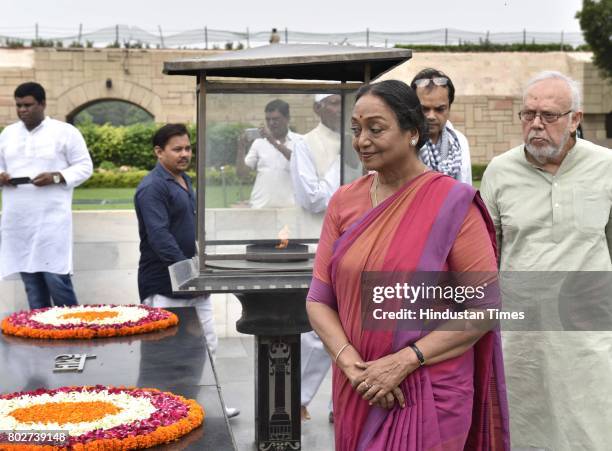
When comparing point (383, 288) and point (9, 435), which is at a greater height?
point (383, 288)

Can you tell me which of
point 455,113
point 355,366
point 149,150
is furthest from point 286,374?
point 455,113

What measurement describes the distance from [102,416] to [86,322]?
1.61 m

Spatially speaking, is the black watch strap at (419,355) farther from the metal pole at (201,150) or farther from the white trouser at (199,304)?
the white trouser at (199,304)

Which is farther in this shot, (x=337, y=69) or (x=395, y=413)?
(x=337, y=69)

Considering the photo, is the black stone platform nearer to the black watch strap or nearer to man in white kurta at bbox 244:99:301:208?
the black watch strap

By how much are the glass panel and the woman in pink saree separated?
1856mm

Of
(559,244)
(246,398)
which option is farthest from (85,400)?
(246,398)

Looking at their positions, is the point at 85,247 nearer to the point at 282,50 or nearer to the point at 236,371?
the point at 236,371

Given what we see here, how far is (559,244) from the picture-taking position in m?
3.47

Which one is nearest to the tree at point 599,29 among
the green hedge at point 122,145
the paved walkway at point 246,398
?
the green hedge at point 122,145

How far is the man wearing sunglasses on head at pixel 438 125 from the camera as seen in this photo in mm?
4121

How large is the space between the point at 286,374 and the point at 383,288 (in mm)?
1891

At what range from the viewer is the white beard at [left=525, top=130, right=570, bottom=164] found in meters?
3.42

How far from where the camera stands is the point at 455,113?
27.6m
